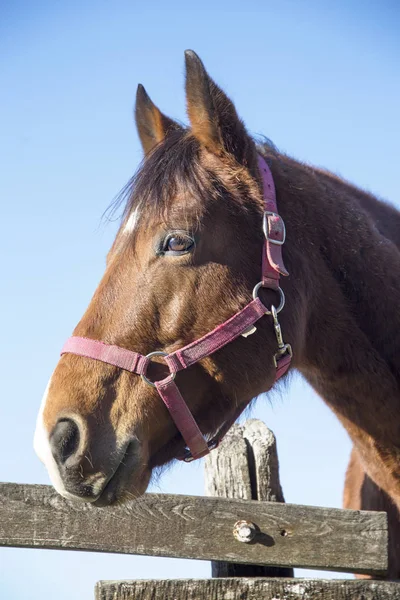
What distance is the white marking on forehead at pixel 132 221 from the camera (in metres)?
3.60

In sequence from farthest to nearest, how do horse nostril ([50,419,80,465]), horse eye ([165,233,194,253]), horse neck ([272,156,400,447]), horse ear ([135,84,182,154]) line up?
1. horse ear ([135,84,182,154])
2. horse neck ([272,156,400,447])
3. horse eye ([165,233,194,253])
4. horse nostril ([50,419,80,465])

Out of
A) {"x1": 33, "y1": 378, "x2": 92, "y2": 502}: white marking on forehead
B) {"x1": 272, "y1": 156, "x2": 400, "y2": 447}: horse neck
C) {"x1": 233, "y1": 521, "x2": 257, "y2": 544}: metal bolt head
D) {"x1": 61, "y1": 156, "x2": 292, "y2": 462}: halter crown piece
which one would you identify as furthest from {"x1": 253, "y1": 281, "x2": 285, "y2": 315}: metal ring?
{"x1": 33, "y1": 378, "x2": 92, "y2": 502}: white marking on forehead

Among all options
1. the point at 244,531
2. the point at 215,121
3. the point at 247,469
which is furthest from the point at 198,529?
the point at 215,121

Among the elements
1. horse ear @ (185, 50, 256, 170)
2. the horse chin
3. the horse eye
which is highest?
horse ear @ (185, 50, 256, 170)

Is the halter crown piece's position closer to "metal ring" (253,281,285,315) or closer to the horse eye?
"metal ring" (253,281,285,315)

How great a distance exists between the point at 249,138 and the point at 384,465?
188cm

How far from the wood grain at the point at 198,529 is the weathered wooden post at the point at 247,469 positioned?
1.16 feet

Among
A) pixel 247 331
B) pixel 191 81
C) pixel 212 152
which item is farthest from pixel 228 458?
pixel 191 81

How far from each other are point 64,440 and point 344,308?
5.36ft

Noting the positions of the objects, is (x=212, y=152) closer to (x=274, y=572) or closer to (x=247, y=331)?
(x=247, y=331)

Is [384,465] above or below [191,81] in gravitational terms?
below

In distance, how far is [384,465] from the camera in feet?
13.0

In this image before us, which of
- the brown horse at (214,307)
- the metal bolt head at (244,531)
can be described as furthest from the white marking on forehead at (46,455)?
the metal bolt head at (244,531)

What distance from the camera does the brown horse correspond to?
3199 mm
